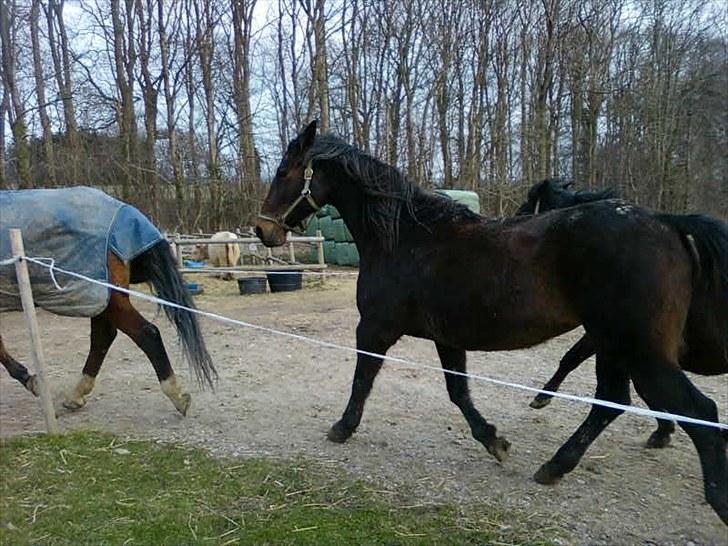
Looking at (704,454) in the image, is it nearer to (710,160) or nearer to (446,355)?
(446,355)

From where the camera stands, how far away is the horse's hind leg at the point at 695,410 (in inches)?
97.7

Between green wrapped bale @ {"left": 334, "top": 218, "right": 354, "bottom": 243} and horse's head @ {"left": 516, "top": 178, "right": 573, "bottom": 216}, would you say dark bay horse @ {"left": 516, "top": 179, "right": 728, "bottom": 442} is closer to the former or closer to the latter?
horse's head @ {"left": 516, "top": 178, "right": 573, "bottom": 216}

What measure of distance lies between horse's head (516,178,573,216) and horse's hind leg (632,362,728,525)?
2.44 metres

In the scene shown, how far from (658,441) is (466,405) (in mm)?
1196

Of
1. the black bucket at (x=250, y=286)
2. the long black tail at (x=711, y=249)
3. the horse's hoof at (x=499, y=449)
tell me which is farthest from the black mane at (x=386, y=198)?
the black bucket at (x=250, y=286)

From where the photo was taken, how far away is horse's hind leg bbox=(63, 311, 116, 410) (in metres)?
4.34

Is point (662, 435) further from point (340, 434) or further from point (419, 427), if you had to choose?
point (340, 434)

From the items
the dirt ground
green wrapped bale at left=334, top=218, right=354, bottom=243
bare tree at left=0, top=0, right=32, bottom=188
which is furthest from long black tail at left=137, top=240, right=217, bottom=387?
bare tree at left=0, top=0, right=32, bottom=188

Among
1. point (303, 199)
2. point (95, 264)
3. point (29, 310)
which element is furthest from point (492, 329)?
point (29, 310)

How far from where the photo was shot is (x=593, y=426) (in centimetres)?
303

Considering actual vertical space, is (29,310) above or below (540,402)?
above

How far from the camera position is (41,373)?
3682mm

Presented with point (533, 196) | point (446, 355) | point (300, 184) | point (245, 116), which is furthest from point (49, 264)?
point (245, 116)

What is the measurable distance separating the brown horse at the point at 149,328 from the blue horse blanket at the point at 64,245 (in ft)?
0.38
